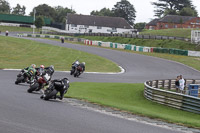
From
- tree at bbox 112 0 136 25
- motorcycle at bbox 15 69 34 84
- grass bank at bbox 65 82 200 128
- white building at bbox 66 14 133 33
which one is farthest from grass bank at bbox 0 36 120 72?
tree at bbox 112 0 136 25

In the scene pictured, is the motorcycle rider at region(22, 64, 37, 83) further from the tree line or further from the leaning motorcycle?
the tree line

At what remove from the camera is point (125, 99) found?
781 inches

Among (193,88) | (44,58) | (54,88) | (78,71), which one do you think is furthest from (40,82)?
(44,58)

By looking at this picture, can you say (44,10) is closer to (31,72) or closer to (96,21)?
(96,21)

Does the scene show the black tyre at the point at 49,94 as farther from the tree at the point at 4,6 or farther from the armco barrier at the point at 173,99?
the tree at the point at 4,6

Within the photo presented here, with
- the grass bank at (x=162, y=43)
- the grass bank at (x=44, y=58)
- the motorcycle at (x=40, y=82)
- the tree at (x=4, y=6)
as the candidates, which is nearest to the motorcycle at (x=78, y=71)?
the grass bank at (x=44, y=58)

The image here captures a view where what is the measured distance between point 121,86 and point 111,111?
9861mm

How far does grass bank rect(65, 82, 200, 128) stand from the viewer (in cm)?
1544

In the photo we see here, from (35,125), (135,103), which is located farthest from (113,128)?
(135,103)

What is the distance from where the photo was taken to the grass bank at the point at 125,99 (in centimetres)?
1544

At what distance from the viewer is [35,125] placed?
10188 mm

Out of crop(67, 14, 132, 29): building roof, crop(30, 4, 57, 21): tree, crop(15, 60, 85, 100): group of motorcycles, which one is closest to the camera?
crop(15, 60, 85, 100): group of motorcycles

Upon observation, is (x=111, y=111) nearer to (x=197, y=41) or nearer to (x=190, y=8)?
(x=197, y=41)

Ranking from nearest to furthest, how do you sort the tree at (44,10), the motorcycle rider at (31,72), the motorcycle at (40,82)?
the motorcycle at (40,82) → the motorcycle rider at (31,72) → the tree at (44,10)
